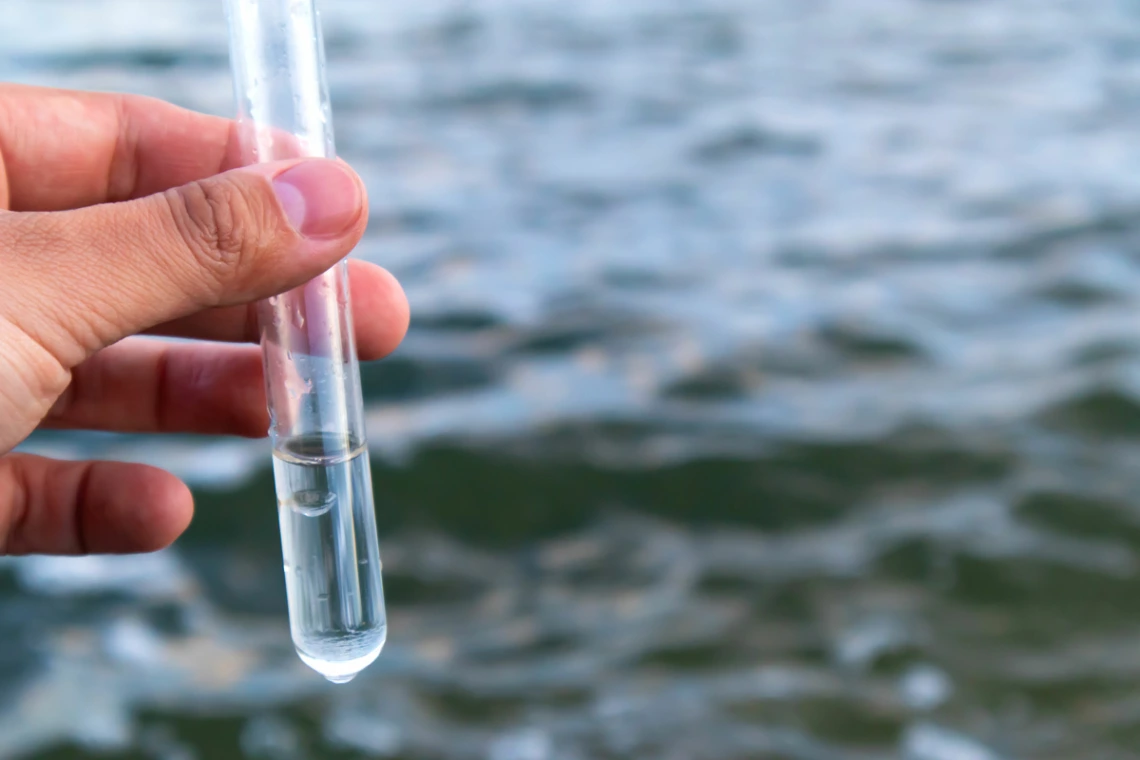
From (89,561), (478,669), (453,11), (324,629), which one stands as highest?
(453,11)

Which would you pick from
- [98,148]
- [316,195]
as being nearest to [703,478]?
[98,148]

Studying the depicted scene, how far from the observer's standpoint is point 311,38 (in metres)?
1.17

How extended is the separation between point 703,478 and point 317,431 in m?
1.67

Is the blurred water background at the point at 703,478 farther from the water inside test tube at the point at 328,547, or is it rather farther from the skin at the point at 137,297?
the water inside test tube at the point at 328,547

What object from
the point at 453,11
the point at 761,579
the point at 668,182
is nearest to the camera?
the point at 761,579

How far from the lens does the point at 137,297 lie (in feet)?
3.53

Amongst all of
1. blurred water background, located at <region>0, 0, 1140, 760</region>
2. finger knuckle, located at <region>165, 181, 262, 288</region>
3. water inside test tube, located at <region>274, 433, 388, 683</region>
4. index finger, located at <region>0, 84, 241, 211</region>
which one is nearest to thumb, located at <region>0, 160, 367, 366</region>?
finger knuckle, located at <region>165, 181, 262, 288</region>

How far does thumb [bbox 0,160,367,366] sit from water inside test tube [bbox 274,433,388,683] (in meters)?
0.20

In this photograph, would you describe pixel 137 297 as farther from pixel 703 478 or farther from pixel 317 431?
pixel 703 478

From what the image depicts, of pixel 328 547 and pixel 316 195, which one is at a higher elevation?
pixel 316 195

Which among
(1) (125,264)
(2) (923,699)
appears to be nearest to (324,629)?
(1) (125,264)

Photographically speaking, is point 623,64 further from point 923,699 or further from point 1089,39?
point 923,699

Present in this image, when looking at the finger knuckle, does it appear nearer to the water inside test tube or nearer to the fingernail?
the fingernail

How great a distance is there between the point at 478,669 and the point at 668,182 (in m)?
2.64
